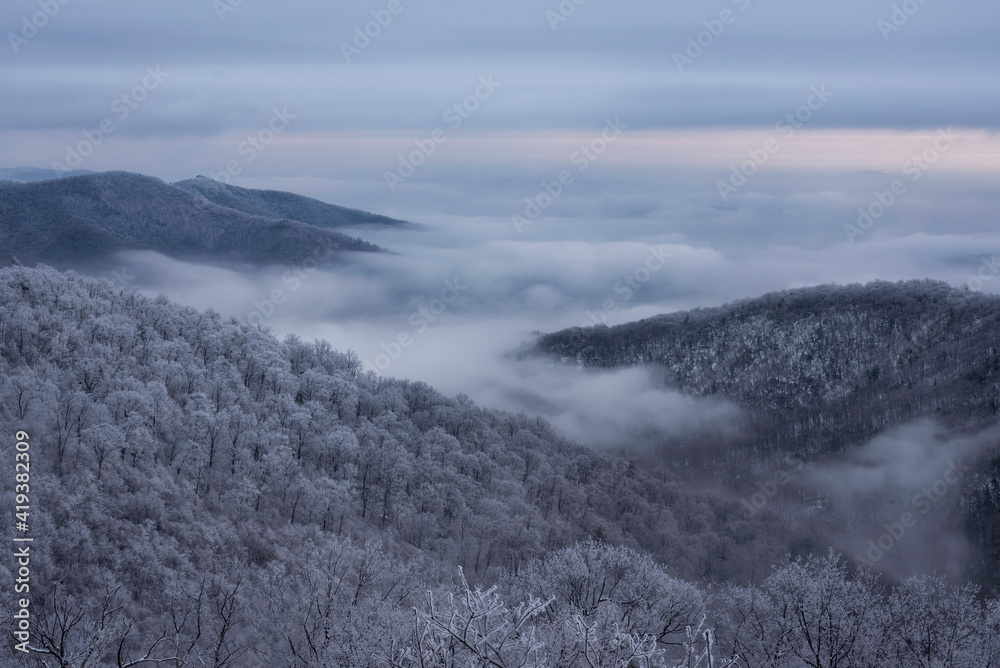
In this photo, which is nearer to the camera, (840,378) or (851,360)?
(840,378)

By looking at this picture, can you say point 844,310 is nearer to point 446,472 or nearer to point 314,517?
point 446,472

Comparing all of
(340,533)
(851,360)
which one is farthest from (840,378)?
(340,533)

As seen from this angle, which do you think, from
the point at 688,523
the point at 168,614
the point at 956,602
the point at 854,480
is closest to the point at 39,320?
the point at 168,614

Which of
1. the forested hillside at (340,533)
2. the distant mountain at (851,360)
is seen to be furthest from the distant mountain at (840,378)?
the forested hillside at (340,533)

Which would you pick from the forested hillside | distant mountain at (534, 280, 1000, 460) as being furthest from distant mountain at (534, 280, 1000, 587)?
the forested hillside

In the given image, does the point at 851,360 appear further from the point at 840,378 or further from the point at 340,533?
the point at 340,533

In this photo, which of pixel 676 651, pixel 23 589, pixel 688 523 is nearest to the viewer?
pixel 23 589

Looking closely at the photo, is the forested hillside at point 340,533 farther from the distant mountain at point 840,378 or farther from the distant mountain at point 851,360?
the distant mountain at point 851,360

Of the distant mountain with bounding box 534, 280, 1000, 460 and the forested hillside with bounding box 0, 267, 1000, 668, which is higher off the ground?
the distant mountain with bounding box 534, 280, 1000, 460

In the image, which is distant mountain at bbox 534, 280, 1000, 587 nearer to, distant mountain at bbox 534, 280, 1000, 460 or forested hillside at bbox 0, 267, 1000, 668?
distant mountain at bbox 534, 280, 1000, 460
